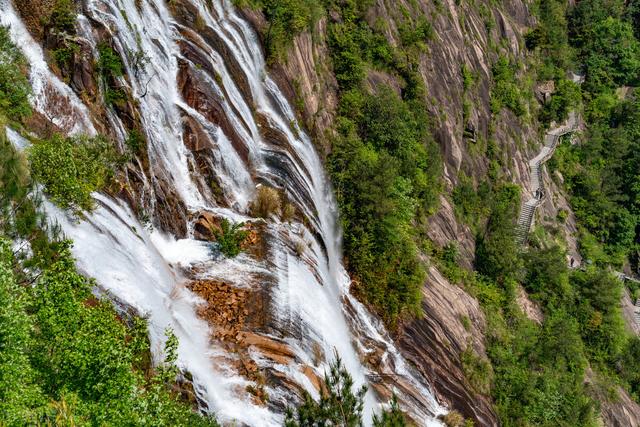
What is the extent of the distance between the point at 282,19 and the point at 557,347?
2104 cm

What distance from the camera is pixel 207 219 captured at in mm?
15258

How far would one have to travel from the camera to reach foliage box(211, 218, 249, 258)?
14.6 meters

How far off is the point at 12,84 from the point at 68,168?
258 centimetres

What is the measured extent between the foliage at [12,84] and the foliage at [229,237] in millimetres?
5376

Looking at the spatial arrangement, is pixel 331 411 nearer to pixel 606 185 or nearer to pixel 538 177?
pixel 538 177

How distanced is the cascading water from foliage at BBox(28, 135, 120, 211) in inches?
14.5

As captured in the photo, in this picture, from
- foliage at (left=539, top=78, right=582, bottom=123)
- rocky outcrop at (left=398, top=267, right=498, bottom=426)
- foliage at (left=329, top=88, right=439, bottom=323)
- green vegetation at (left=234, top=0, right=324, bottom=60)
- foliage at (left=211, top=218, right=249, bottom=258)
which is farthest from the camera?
foliage at (left=539, top=78, right=582, bottom=123)

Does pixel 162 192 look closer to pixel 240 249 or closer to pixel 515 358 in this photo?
pixel 240 249

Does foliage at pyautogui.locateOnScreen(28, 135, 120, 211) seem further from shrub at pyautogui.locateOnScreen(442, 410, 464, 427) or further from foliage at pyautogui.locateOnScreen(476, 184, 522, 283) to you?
foliage at pyautogui.locateOnScreen(476, 184, 522, 283)

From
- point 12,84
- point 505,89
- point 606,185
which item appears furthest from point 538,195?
point 12,84

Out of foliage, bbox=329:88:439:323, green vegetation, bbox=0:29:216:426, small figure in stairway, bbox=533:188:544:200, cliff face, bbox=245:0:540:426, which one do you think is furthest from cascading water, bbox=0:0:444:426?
small figure in stairway, bbox=533:188:544:200

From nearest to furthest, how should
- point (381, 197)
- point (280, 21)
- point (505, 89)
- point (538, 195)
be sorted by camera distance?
point (381, 197) < point (280, 21) < point (505, 89) < point (538, 195)

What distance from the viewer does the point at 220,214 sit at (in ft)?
51.6

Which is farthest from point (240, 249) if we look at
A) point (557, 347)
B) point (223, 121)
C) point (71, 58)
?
point (557, 347)
